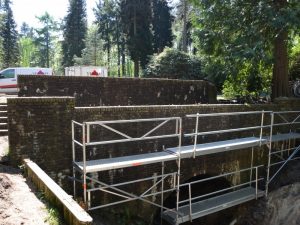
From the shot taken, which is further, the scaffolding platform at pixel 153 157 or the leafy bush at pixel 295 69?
the leafy bush at pixel 295 69

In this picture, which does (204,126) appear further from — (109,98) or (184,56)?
(184,56)

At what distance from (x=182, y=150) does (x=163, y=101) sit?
5.60 metres

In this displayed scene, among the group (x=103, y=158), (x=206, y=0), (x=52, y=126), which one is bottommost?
(x=103, y=158)

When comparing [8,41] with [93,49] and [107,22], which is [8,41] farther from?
[107,22]

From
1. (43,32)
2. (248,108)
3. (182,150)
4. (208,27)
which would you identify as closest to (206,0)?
(208,27)

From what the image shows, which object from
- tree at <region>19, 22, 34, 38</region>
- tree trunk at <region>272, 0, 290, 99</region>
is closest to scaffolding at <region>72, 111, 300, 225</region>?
tree trunk at <region>272, 0, 290, 99</region>

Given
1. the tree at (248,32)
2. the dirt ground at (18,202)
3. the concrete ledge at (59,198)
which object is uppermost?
the tree at (248,32)

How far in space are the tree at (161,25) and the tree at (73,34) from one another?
13604 millimetres

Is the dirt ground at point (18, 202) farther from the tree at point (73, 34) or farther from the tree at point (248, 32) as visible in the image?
the tree at point (73, 34)

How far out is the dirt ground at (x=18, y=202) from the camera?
4.73 meters

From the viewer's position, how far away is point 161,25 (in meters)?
38.5

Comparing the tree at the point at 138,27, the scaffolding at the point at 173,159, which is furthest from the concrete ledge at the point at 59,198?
the tree at the point at 138,27

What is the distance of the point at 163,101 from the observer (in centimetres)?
1315

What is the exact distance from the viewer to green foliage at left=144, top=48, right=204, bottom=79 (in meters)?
24.1
